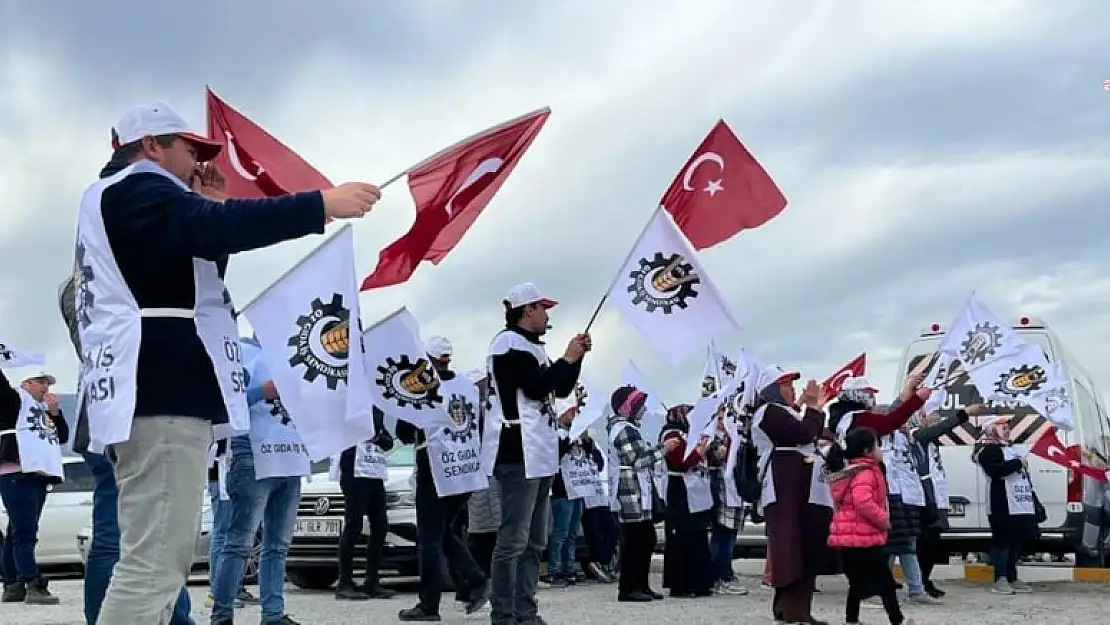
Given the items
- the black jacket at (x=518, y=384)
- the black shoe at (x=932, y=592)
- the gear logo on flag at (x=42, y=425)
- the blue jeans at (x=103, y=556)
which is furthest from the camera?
the black shoe at (x=932, y=592)

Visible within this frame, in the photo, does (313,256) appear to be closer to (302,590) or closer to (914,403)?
(914,403)

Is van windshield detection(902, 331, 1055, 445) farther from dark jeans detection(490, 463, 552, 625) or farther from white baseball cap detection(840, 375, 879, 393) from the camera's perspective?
dark jeans detection(490, 463, 552, 625)

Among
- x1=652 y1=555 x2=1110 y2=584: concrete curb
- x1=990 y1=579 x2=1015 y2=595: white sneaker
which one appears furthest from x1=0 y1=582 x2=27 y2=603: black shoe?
x1=990 y1=579 x2=1015 y2=595: white sneaker

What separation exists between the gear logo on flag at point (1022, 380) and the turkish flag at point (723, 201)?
5.02 meters

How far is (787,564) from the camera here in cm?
857

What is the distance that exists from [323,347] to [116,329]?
5.09ft

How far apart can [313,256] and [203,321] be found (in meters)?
1.67

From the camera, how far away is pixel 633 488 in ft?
36.4

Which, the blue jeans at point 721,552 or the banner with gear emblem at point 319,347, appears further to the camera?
the blue jeans at point 721,552

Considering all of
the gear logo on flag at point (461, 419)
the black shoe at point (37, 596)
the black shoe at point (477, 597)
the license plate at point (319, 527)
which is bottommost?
the black shoe at point (477, 597)

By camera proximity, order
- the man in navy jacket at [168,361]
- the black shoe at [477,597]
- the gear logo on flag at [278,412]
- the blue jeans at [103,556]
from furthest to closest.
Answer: the black shoe at [477,597]
the gear logo on flag at [278,412]
the blue jeans at [103,556]
the man in navy jacket at [168,361]

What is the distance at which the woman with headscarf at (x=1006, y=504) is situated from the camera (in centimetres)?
1220

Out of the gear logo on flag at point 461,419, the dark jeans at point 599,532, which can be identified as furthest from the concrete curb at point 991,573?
the gear logo on flag at point 461,419

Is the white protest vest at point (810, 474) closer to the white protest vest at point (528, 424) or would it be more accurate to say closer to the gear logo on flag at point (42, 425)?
the white protest vest at point (528, 424)
